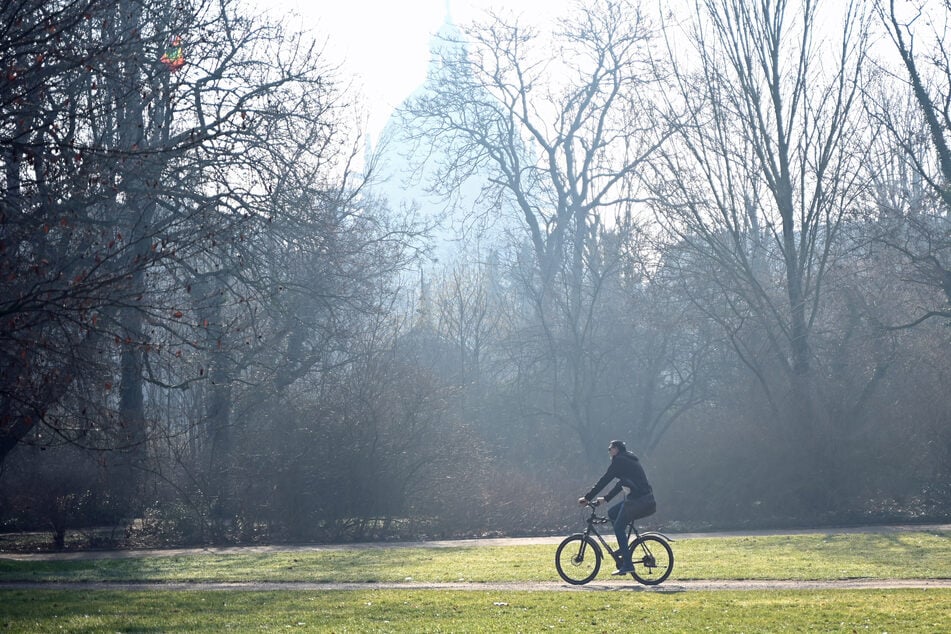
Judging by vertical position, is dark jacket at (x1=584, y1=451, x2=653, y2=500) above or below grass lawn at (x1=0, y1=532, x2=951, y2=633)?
above

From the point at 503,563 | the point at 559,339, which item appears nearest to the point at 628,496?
the point at 503,563

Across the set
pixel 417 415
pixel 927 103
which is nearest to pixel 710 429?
pixel 417 415

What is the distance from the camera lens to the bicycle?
1412 centimetres

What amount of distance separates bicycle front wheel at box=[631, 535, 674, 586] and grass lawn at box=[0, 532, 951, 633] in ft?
0.98

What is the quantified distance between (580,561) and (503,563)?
375 centimetres

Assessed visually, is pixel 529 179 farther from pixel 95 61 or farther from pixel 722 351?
pixel 95 61

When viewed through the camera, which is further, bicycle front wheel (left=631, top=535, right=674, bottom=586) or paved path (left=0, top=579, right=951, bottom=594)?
bicycle front wheel (left=631, top=535, right=674, bottom=586)

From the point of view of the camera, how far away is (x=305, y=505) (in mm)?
27453

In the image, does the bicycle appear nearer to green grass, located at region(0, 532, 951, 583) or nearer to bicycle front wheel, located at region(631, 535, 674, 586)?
bicycle front wheel, located at region(631, 535, 674, 586)

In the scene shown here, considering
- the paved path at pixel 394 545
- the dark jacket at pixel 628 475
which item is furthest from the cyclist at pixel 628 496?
the paved path at pixel 394 545

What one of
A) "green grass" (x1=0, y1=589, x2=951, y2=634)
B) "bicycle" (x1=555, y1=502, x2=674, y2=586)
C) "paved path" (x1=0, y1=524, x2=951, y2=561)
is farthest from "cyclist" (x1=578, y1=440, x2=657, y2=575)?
"paved path" (x1=0, y1=524, x2=951, y2=561)

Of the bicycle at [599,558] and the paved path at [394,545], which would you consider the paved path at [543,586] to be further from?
the paved path at [394,545]

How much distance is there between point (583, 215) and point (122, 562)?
27027mm

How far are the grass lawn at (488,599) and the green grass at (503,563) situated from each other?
35mm
